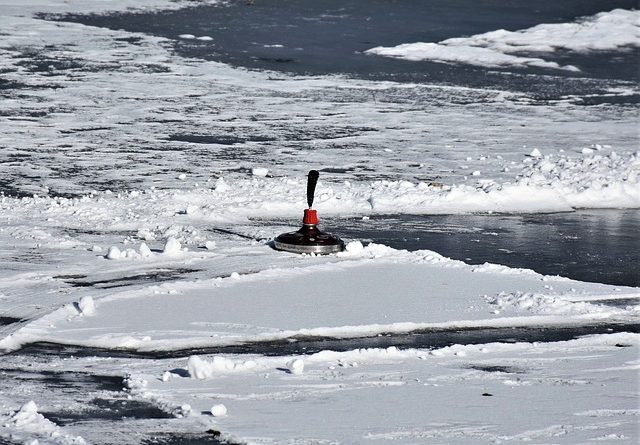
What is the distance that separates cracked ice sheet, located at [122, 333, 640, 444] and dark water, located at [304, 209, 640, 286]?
201 centimetres

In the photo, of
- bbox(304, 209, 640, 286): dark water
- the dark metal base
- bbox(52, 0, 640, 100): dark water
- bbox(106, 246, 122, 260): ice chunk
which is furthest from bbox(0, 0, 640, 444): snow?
bbox(52, 0, 640, 100): dark water

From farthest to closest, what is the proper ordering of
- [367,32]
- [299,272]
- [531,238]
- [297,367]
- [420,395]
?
[367,32] → [531,238] → [299,272] → [297,367] → [420,395]

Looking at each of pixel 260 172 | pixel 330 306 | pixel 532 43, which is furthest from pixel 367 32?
pixel 330 306

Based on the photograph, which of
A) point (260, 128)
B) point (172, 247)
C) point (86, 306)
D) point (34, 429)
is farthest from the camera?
point (260, 128)

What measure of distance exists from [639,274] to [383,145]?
16.9 ft

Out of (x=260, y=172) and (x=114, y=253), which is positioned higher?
(x=260, y=172)

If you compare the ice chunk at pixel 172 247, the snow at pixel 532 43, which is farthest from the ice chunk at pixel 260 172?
the snow at pixel 532 43

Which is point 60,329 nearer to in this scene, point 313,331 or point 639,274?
point 313,331

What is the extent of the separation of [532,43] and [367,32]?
301 cm

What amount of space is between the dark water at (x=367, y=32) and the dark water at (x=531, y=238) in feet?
23.3


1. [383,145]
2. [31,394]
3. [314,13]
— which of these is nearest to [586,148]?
[383,145]

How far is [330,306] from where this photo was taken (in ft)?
24.5

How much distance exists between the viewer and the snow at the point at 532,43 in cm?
2006

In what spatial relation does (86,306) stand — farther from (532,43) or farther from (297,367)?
(532,43)
